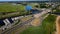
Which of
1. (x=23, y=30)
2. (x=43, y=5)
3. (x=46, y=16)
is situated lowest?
(x=23, y=30)

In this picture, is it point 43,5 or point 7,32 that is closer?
point 7,32

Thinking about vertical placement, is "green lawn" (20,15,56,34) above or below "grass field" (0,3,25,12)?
below

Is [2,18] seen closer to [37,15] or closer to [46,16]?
[37,15]

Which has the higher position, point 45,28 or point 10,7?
point 10,7

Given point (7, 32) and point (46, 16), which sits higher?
point (46, 16)

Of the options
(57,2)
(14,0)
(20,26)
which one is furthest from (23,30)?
(57,2)

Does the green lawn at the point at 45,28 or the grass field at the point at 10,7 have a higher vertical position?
the grass field at the point at 10,7
